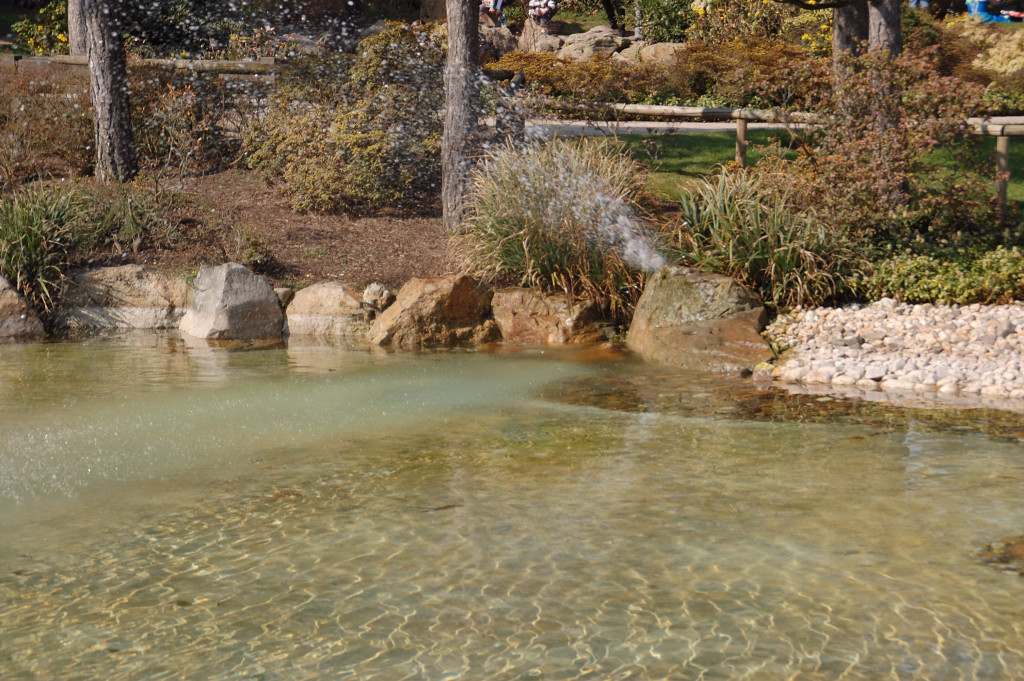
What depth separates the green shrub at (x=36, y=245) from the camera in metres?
11.7

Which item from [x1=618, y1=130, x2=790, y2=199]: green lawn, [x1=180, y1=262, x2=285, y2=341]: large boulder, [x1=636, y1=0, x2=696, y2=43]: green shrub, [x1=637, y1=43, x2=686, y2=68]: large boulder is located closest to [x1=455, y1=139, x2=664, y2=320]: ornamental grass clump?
[x1=180, y1=262, x2=285, y2=341]: large boulder

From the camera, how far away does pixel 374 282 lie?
41.0ft

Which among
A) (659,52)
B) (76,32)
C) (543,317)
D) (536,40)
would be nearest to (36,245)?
(543,317)

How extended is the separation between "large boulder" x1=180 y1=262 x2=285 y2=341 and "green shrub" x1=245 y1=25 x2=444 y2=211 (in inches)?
120

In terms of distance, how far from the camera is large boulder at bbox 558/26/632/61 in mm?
27016

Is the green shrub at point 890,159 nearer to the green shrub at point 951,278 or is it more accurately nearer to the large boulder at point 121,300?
the green shrub at point 951,278

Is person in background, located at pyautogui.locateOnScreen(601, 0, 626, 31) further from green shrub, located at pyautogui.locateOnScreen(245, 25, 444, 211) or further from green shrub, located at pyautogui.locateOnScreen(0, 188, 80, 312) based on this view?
green shrub, located at pyautogui.locateOnScreen(0, 188, 80, 312)

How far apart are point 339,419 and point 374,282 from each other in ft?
16.3

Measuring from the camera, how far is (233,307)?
11.5m

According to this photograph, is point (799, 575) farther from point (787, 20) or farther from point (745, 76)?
point (787, 20)

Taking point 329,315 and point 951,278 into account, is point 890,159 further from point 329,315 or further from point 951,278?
point 329,315

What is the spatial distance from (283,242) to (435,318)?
336 cm

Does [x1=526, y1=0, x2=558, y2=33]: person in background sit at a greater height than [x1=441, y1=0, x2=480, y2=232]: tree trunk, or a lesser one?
greater

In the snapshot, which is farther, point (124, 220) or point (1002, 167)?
point (124, 220)
